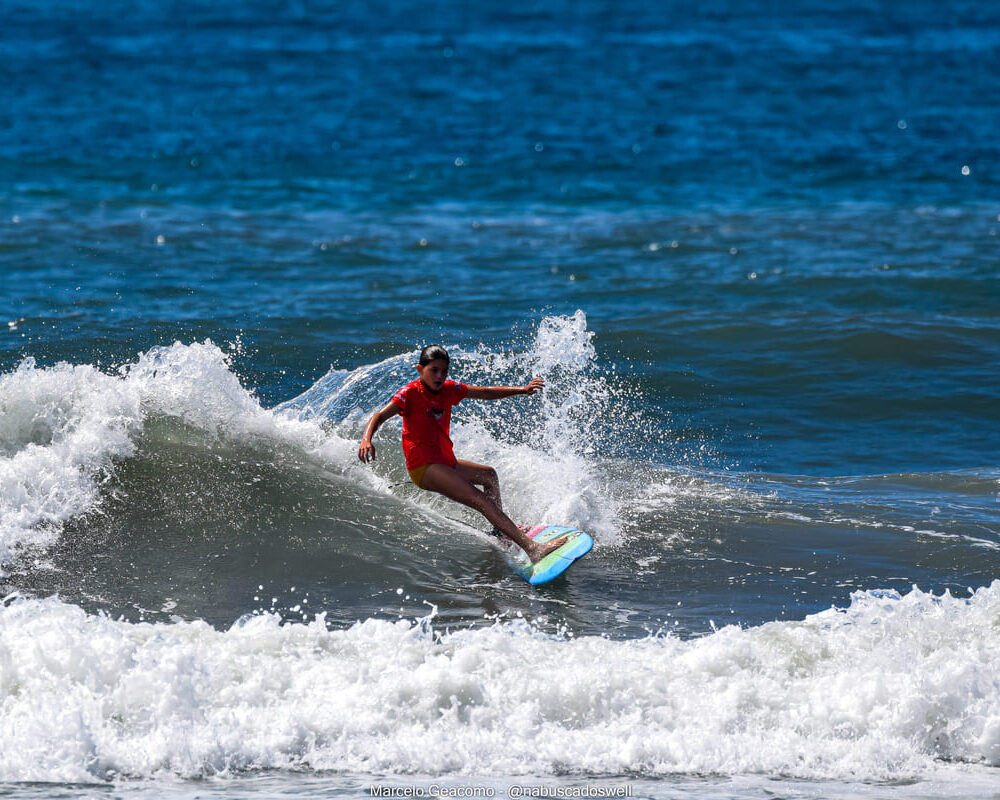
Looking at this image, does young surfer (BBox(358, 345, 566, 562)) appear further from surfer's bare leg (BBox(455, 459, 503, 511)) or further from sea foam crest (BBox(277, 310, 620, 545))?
sea foam crest (BBox(277, 310, 620, 545))

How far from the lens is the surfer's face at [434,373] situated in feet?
29.1

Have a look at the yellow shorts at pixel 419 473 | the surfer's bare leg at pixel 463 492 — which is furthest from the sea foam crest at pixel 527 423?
the yellow shorts at pixel 419 473

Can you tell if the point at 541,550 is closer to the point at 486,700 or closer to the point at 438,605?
Result: the point at 438,605

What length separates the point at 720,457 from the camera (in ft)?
39.8

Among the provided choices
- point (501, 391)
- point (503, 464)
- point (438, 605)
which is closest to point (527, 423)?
point (503, 464)

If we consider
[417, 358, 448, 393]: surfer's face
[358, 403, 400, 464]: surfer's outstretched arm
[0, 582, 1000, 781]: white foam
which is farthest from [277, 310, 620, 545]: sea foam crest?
[0, 582, 1000, 781]: white foam

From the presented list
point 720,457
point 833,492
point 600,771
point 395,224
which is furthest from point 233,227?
point 600,771

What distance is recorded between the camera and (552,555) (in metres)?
8.77

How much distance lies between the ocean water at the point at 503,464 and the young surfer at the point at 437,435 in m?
0.39

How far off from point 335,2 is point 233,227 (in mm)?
58780

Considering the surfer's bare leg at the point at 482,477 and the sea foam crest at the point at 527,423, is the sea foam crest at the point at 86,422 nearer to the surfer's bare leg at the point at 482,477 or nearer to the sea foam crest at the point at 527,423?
Result: the sea foam crest at the point at 527,423

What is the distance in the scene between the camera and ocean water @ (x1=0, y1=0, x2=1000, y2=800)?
21.4ft

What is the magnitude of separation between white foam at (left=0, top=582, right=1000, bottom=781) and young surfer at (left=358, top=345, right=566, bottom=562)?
1763 millimetres

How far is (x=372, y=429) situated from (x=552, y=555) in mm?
1591
